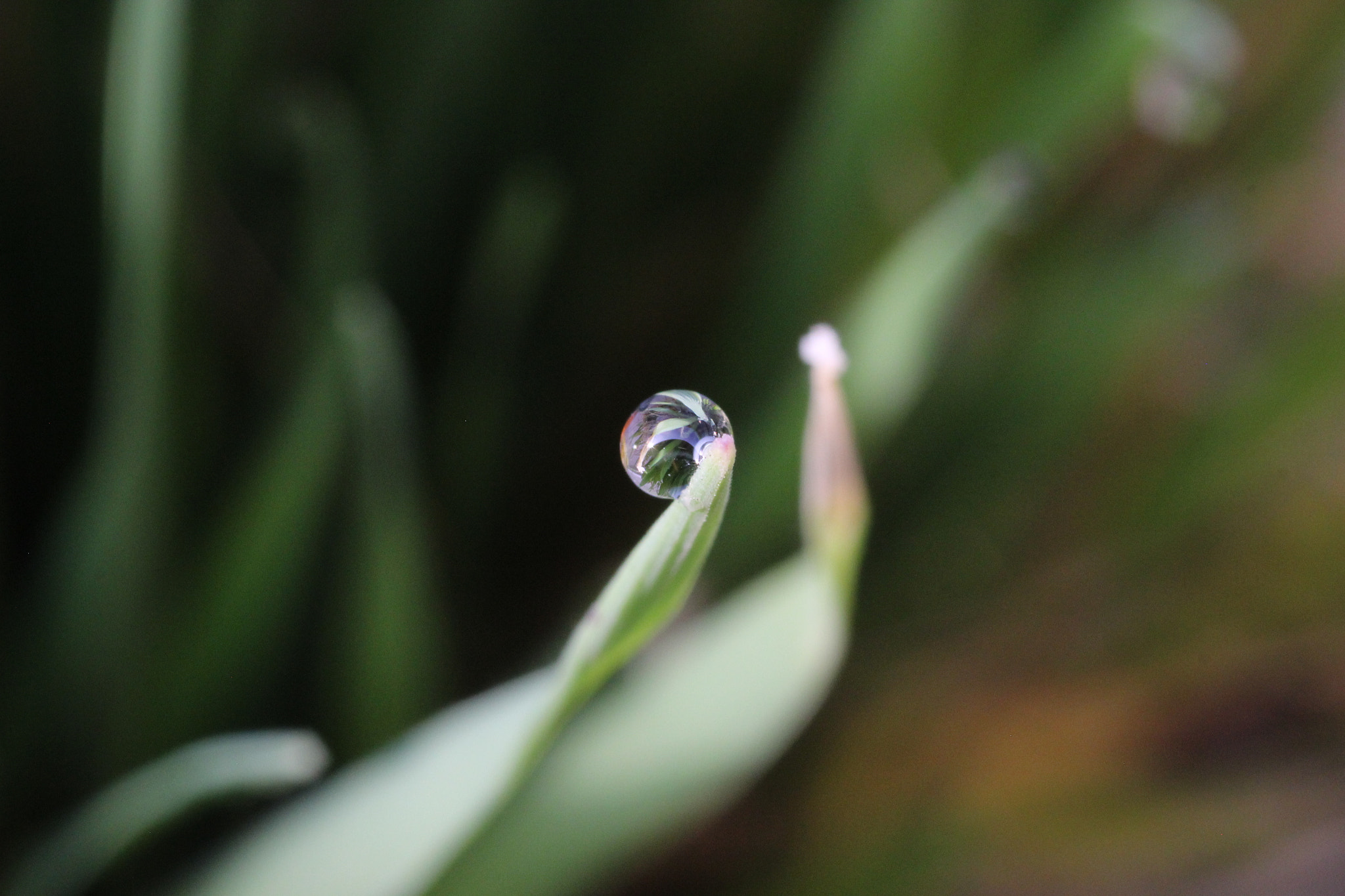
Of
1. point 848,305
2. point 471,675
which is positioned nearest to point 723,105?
point 848,305

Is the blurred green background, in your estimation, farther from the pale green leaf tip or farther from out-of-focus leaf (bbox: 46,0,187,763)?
the pale green leaf tip

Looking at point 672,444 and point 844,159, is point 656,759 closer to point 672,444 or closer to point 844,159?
point 672,444

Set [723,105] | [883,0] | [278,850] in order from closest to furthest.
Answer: [278,850]
[883,0]
[723,105]

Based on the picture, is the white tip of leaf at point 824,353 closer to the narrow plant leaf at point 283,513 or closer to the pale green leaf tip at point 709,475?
the pale green leaf tip at point 709,475

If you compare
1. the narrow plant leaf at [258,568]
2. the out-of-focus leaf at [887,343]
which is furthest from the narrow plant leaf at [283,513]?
the out-of-focus leaf at [887,343]

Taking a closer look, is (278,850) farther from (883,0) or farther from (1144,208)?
(1144,208)

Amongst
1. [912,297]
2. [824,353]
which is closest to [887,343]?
[912,297]
